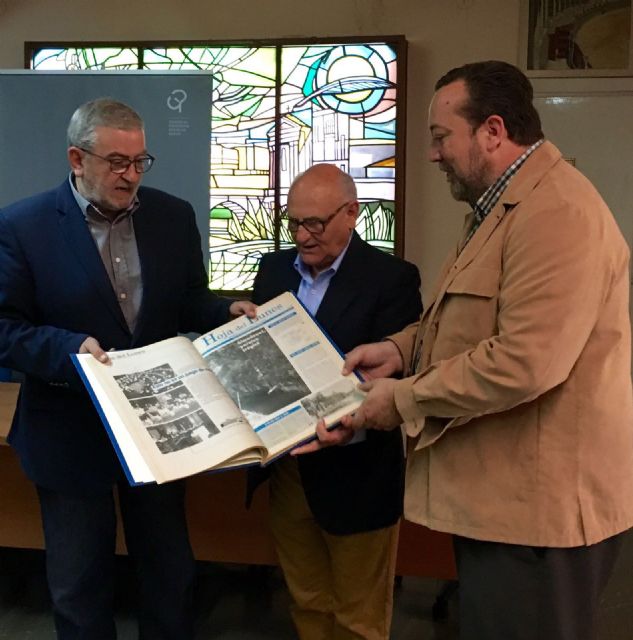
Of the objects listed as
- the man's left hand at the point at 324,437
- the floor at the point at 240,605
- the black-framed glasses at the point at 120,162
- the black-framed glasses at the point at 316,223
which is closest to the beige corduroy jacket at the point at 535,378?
the man's left hand at the point at 324,437

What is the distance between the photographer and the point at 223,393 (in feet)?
5.04

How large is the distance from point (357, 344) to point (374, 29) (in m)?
2.55

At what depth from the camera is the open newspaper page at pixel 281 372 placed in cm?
156

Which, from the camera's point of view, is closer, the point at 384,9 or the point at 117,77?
the point at 117,77

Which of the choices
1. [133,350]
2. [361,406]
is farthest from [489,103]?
[133,350]

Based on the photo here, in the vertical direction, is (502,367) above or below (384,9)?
below

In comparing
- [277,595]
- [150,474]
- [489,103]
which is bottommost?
[277,595]

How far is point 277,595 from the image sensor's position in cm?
260

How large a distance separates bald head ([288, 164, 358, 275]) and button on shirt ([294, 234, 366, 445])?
0.9 inches

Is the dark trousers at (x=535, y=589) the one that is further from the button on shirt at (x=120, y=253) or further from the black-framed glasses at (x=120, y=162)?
the black-framed glasses at (x=120, y=162)

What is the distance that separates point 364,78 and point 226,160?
825 mm

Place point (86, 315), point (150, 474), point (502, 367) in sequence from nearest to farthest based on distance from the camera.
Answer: point (502, 367) → point (150, 474) → point (86, 315)

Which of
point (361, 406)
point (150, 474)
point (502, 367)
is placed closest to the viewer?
point (502, 367)

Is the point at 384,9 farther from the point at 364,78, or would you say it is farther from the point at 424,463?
the point at 424,463
